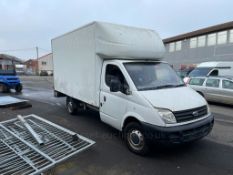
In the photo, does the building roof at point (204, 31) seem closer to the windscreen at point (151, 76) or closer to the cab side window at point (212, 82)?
the cab side window at point (212, 82)

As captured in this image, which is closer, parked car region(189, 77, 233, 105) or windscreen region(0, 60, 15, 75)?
parked car region(189, 77, 233, 105)

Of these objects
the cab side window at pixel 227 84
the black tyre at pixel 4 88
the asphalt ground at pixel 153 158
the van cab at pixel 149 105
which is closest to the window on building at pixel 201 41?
the cab side window at pixel 227 84

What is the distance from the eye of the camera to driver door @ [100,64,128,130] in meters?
4.42

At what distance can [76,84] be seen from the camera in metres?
6.43

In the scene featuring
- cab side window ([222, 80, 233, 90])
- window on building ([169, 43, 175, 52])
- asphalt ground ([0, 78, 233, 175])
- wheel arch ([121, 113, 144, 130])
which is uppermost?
window on building ([169, 43, 175, 52])

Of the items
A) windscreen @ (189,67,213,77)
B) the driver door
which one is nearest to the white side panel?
the driver door

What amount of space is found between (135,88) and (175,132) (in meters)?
1.19

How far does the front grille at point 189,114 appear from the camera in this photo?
144 inches

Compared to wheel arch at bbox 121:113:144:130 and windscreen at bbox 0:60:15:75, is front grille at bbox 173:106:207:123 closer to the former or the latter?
wheel arch at bbox 121:113:144:130

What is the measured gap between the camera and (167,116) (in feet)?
11.9

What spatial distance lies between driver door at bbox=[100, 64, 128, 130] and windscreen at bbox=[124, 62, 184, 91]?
278 millimetres

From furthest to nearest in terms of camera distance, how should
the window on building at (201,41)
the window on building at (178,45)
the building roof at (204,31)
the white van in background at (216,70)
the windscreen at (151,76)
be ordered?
the window on building at (178,45) < the window on building at (201,41) < the building roof at (204,31) < the white van in background at (216,70) < the windscreen at (151,76)

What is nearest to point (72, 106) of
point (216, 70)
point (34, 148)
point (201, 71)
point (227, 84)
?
point (34, 148)

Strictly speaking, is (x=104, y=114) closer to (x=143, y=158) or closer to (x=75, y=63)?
(x=143, y=158)
